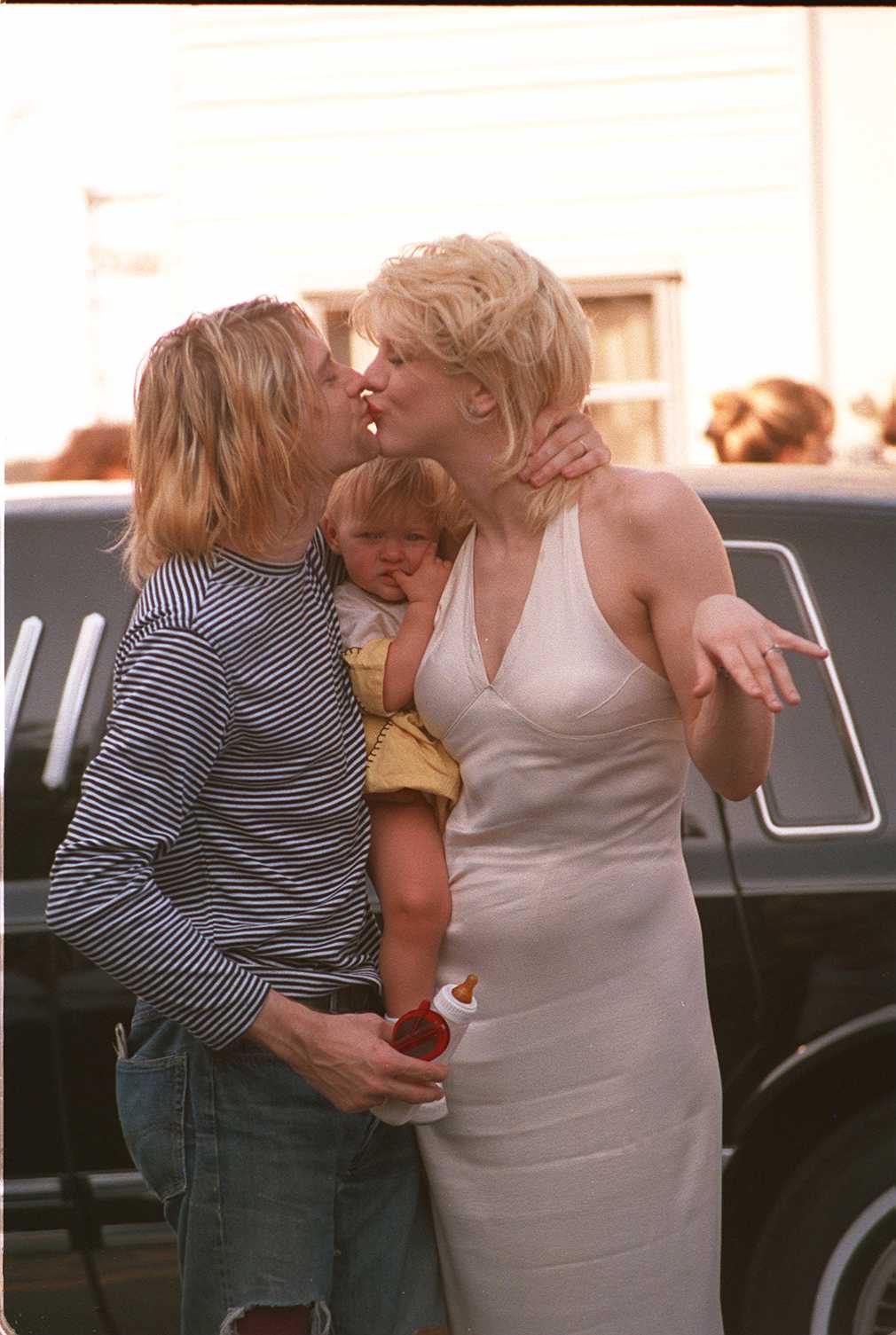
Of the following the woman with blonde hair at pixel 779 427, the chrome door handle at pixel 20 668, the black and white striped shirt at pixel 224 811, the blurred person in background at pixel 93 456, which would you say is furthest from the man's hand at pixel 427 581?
the blurred person in background at pixel 93 456

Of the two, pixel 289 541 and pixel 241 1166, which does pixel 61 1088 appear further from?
pixel 289 541

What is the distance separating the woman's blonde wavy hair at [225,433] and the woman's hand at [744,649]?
19.7 inches

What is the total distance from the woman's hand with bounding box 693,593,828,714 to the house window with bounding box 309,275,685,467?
195 inches

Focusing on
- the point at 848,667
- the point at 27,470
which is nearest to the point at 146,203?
the point at 27,470

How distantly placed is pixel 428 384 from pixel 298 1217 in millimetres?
965

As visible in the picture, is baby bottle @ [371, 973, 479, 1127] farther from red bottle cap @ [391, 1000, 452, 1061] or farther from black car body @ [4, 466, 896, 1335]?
black car body @ [4, 466, 896, 1335]

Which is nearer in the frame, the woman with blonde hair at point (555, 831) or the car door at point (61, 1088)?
the woman with blonde hair at point (555, 831)

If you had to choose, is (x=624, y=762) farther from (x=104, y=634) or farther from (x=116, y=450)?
(x=116, y=450)

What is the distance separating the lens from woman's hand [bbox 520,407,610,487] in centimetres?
190

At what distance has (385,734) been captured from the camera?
1.91m

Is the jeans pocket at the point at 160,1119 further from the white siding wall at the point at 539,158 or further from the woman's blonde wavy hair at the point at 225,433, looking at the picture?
the white siding wall at the point at 539,158

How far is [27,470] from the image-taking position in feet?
21.9

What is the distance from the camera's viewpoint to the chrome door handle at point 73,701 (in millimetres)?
2676

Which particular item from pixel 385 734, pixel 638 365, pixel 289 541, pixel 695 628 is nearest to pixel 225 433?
pixel 289 541
